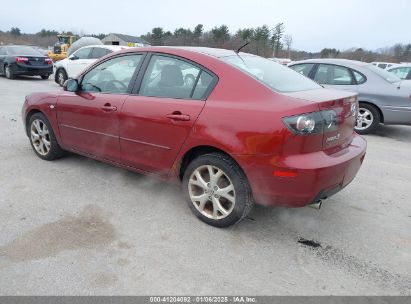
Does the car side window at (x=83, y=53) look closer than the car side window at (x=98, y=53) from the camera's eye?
No

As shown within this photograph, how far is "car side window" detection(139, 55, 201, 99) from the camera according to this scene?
3.49m

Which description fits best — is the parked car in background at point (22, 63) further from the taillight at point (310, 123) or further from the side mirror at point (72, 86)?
the taillight at point (310, 123)

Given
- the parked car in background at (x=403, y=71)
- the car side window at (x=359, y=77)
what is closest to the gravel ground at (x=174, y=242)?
the car side window at (x=359, y=77)

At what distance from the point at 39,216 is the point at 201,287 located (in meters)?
1.80

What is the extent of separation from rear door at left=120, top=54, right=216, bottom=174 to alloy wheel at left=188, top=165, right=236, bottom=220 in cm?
32

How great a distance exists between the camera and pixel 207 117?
3.21 meters

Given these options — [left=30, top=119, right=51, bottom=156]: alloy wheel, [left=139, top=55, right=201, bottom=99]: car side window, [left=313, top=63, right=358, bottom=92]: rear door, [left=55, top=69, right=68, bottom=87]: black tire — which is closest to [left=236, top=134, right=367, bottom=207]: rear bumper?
[left=139, top=55, right=201, bottom=99]: car side window

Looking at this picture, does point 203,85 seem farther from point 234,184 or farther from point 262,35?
point 262,35

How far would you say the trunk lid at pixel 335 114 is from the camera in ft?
9.91

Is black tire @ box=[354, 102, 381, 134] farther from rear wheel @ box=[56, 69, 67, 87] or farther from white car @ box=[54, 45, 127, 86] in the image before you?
rear wheel @ box=[56, 69, 67, 87]

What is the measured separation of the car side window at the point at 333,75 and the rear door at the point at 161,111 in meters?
5.20

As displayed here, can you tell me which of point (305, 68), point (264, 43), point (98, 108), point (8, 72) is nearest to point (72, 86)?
point (98, 108)

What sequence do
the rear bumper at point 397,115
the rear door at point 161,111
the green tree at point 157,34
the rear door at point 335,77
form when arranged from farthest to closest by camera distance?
the green tree at point 157,34, the rear door at point 335,77, the rear bumper at point 397,115, the rear door at point 161,111

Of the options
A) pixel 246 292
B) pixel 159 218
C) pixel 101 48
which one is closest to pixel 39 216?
pixel 159 218
